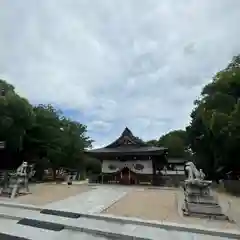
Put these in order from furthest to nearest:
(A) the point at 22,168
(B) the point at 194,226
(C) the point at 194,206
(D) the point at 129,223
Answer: (A) the point at 22,168 → (C) the point at 194,206 → (D) the point at 129,223 → (B) the point at 194,226

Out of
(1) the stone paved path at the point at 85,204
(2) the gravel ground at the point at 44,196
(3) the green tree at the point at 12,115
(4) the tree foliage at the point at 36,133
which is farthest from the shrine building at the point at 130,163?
(1) the stone paved path at the point at 85,204

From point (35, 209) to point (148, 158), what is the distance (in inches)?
539

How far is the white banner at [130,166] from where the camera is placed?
20.6 m

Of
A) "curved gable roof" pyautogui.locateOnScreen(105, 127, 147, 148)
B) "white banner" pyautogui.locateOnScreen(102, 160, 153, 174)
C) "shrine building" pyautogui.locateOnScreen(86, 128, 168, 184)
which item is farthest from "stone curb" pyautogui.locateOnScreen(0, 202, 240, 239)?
"curved gable roof" pyautogui.locateOnScreen(105, 127, 147, 148)

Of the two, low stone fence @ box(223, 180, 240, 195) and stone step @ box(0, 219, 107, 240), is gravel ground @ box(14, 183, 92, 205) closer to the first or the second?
stone step @ box(0, 219, 107, 240)

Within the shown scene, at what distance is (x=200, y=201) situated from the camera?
7527mm

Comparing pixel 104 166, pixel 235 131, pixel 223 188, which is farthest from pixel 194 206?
pixel 104 166

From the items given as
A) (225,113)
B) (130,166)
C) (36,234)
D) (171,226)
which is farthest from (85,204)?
(130,166)

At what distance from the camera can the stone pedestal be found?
717 centimetres

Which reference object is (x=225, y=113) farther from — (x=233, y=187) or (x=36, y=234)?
(x=36, y=234)

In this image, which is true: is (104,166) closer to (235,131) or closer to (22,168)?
(22,168)

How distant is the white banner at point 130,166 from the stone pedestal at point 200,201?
12.8 meters

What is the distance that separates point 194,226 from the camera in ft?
19.4

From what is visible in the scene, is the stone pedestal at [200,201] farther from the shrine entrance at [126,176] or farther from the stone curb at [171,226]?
the shrine entrance at [126,176]
